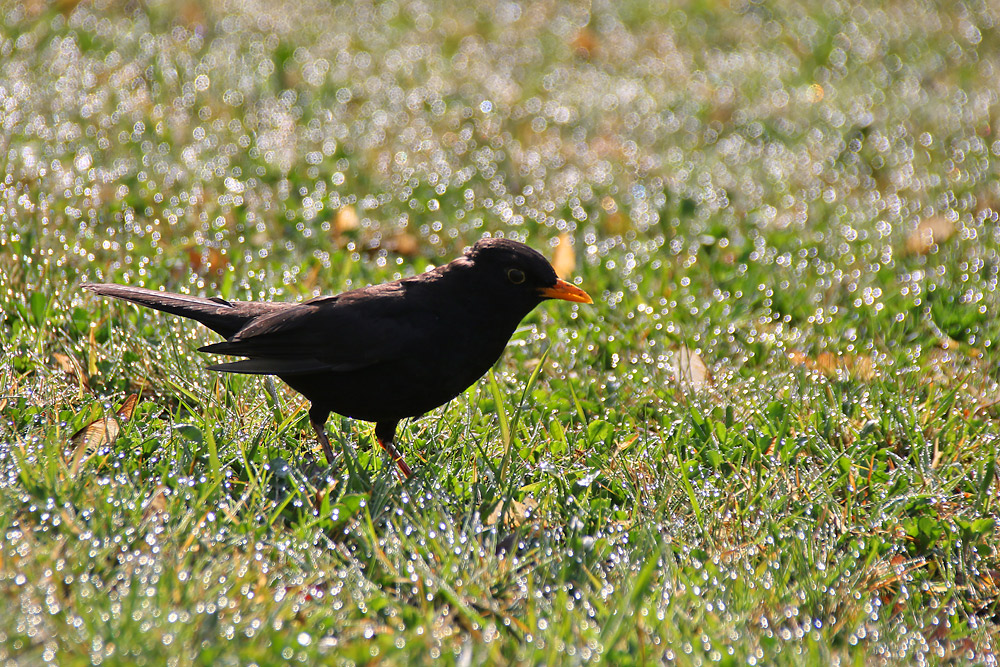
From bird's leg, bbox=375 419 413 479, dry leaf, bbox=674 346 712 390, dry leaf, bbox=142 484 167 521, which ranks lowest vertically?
dry leaf, bbox=674 346 712 390

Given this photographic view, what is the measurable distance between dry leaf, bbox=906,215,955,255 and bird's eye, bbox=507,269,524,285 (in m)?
3.31

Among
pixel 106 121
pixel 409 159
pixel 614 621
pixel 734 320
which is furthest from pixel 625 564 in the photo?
pixel 106 121

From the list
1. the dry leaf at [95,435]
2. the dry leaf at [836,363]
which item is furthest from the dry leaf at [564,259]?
the dry leaf at [95,435]

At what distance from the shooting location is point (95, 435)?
3.30 metres

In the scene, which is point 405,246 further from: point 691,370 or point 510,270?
point 510,270

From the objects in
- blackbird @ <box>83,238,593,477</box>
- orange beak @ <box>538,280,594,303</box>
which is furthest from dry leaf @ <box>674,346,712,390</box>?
blackbird @ <box>83,238,593,477</box>

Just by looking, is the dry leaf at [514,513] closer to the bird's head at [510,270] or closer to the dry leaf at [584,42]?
the bird's head at [510,270]

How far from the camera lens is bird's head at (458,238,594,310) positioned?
3.31 metres

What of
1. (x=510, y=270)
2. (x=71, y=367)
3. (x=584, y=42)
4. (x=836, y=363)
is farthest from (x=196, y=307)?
(x=584, y=42)

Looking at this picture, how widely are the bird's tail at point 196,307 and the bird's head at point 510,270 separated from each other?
0.92 metres

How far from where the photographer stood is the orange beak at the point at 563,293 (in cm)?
338

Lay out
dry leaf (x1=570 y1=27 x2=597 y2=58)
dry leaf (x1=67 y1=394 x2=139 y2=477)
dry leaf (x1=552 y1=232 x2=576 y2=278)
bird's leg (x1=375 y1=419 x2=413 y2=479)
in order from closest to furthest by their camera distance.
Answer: dry leaf (x1=67 y1=394 x2=139 y2=477) < bird's leg (x1=375 y1=419 x2=413 y2=479) < dry leaf (x1=552 y1=232 x2=576 y2=278) < dry leaf (x1=570 y1=27 x2=597 y2=58)

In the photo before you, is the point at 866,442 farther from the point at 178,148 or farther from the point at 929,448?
the point at 178,148

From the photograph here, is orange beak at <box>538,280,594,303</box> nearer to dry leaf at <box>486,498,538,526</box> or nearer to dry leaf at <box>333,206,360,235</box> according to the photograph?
dry leaf at <box>486,498,538,526</box>
